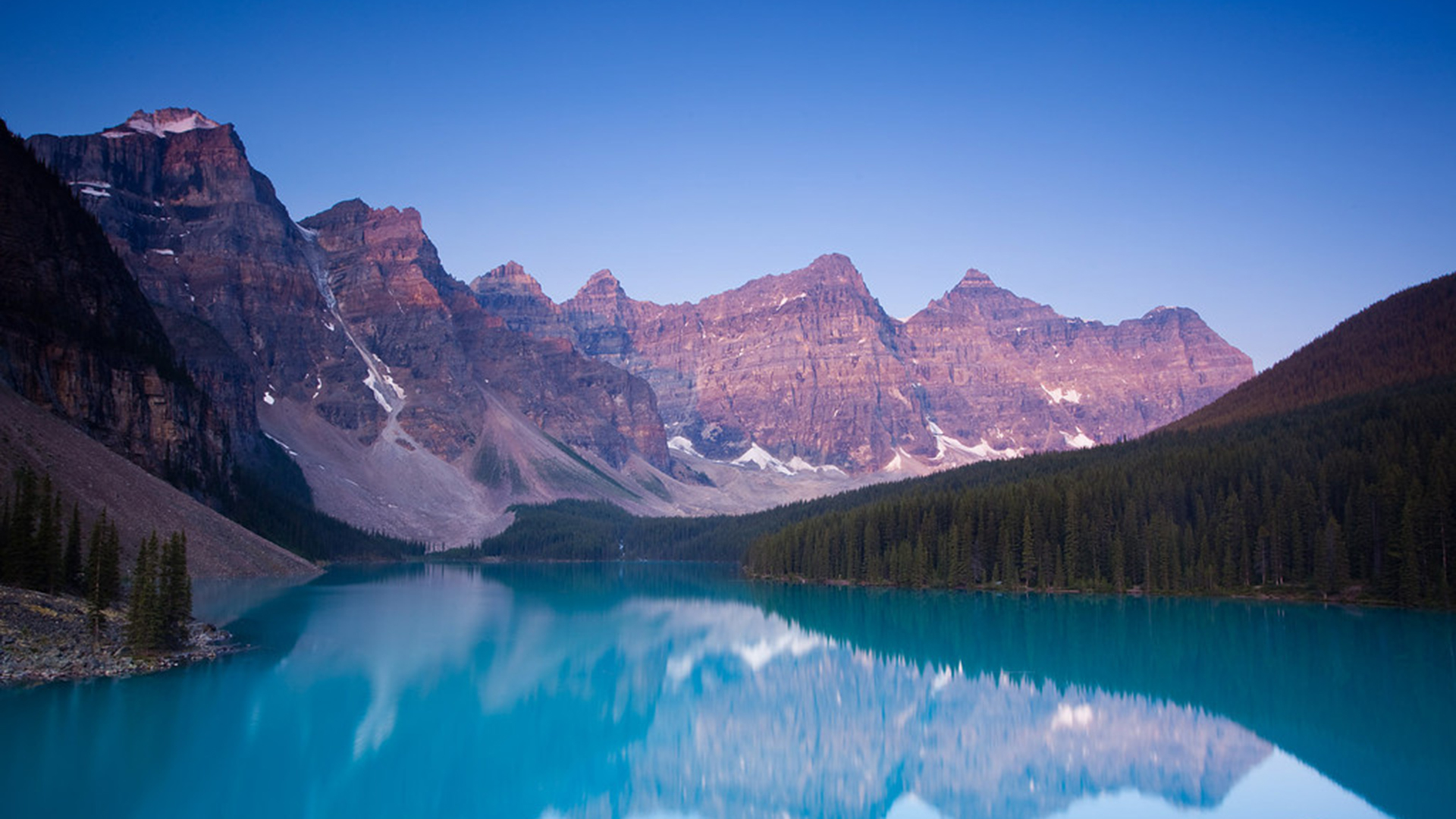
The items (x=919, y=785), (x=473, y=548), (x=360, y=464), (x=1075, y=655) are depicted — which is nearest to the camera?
(x=919, y=785)

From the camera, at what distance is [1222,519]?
67250 millimetres

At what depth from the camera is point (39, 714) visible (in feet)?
80.8

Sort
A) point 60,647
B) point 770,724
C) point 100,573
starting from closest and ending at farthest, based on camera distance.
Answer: point 770,724 → point 60,647 → point 100,573

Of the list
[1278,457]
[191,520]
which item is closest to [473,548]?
[191,520]

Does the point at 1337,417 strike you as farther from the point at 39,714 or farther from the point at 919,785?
the point at 39,714

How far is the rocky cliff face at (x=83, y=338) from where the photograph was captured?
75.7m

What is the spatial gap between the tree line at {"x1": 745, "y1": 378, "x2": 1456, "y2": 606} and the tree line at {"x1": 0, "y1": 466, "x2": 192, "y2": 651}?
56.1m

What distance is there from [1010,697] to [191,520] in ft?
198

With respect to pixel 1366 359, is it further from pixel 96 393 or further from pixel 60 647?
pixel 96 393

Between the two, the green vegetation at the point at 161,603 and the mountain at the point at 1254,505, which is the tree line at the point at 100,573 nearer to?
the green vegetation at the point at 161,603

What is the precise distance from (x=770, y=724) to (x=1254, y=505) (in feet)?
162

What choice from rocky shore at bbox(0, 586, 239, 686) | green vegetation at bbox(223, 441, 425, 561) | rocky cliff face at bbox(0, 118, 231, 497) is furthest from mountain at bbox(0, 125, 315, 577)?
rocky shore at bbox(0, 586, 239, 686)

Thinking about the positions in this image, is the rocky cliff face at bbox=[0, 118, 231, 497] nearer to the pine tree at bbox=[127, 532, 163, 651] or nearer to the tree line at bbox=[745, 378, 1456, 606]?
the pine tree at bbox=[127, 532, 163, 651]

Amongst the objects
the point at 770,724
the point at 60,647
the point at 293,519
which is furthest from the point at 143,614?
the point at 293,519
